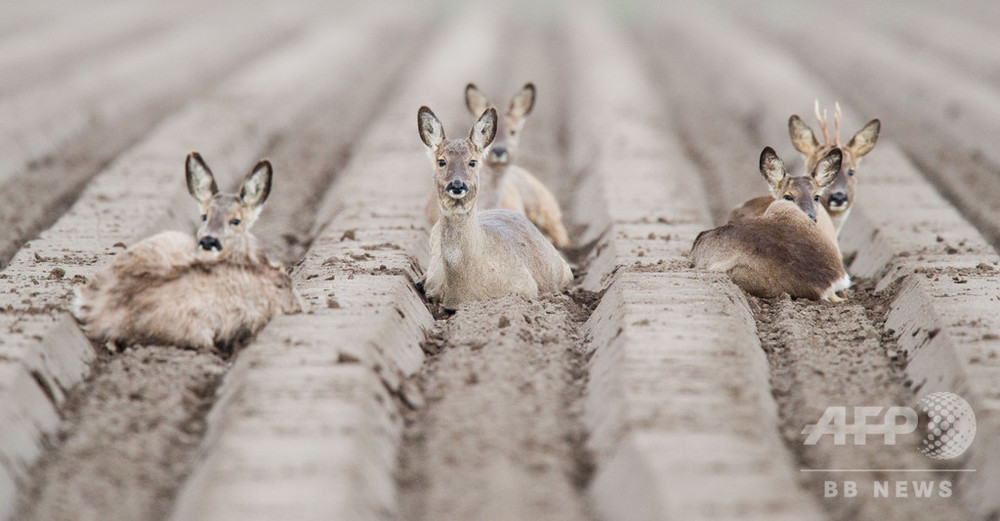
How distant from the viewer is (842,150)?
933cm

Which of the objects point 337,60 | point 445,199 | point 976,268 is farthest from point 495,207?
point 337,60

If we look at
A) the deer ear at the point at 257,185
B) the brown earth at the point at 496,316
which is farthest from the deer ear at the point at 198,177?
the brown earth at the point at 496,316

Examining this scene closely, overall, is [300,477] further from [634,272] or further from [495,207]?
[495,207]

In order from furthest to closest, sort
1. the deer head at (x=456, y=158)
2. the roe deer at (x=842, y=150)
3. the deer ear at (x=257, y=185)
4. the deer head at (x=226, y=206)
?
the roe deer at (x=842, y=150), the deer head at (x=456, y=158), the deer ear at (x=257, y=185), the deer head at (x=226, y=206)

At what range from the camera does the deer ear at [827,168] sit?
8508 mm

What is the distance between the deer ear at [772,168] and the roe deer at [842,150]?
1.95 feet

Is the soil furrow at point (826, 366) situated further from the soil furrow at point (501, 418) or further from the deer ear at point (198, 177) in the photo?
the deer ear at point (198, 177)

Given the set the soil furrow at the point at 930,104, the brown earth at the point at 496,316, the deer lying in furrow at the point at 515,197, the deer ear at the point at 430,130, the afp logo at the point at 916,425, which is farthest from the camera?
the soil furrow at the point at 930,104

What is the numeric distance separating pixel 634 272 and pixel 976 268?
255cm

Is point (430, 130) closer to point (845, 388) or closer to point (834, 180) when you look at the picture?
point (845, 388)

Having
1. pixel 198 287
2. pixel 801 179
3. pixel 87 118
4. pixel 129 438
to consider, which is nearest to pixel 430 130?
pixel 198 287

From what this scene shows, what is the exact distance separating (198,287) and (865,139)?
6.04 metres

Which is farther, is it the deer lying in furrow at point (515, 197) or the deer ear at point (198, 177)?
the deer lying in furrow at point (515, 197)

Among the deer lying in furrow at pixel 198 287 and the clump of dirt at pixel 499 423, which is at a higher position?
the deer lying in furrow at pixel 198 287
